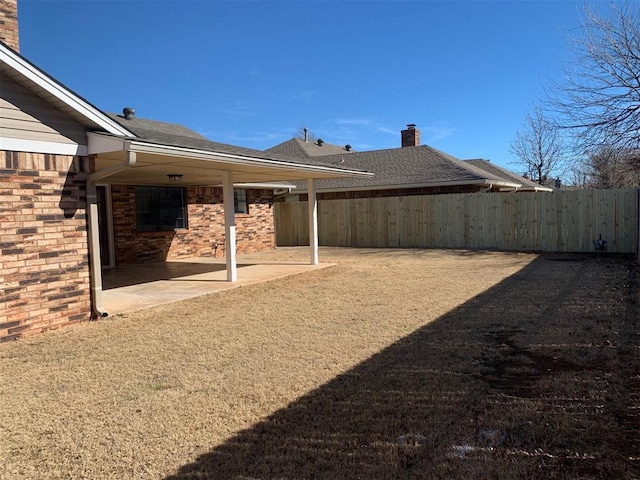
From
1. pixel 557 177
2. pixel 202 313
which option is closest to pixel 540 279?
pixel 202 313

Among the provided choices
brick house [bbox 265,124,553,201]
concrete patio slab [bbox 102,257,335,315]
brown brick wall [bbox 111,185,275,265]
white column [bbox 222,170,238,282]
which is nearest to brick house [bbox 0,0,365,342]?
concrete patio slab [bbox 102,257,335,315]

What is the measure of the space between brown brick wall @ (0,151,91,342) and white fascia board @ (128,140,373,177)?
0.90 m

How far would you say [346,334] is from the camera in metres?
6.17

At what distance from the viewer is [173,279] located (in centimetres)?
1099

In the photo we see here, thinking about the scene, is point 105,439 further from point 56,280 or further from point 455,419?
point 56,280

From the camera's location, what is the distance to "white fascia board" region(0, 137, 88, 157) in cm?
606

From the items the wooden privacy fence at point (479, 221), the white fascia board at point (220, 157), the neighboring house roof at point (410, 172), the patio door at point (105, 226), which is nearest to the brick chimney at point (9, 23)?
the white fascia board at point (220, 157)

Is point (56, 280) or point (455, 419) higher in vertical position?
point (56, 280)

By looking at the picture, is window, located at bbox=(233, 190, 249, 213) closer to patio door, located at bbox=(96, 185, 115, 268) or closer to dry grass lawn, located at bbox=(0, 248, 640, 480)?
patio door, located at bbox=(96, 185, 115, 268)

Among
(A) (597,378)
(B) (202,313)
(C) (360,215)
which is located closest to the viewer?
(A) (597,378)

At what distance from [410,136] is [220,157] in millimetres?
20564

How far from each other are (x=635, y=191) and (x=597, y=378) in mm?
12122

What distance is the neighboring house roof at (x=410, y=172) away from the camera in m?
18.9

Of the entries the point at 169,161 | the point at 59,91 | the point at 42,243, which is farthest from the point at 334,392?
the point at 169,161
